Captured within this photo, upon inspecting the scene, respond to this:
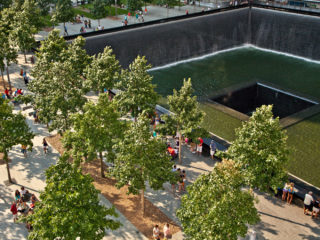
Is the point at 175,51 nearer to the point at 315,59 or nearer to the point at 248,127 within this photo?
the point at 315,59

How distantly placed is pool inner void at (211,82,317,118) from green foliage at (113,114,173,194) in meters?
21.2

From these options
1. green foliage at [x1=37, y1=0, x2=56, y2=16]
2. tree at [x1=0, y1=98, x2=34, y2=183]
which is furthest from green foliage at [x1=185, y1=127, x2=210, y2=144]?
green foliage at [x1=37, y1=0, x2=56, y2=16]

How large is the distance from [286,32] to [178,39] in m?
16.2

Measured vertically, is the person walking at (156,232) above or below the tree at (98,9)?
below

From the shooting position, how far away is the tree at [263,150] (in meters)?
22.4

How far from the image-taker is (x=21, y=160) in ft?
101

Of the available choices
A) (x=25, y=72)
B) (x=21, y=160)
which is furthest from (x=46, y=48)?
(x=21, y=160)

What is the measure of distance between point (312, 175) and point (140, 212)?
547 inches

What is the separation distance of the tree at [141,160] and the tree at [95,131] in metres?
2.00

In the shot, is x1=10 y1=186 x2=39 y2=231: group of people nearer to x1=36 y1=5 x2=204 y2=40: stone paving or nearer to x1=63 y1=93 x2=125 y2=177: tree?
x1=63 y1=93 x2=125 y2=177: tree

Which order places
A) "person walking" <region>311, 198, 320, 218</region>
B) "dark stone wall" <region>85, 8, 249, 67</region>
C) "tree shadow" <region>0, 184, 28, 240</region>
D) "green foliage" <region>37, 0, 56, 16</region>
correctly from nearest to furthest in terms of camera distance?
"tree shadow" <region>0, 184, 28, 240</region> → "person walking" <region>311, 198, 320, 218</region> → "dark stone wall" <region>85, 8, 249, 67</region> → "green foliage" <region>37, 0, 56, 16</region>

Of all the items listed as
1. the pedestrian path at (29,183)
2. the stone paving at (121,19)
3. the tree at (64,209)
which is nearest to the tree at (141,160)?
the pedestrian path at (29,183)

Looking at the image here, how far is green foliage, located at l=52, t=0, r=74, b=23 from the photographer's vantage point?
5675 centimetres

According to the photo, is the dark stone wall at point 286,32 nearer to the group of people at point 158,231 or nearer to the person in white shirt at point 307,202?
the person in white shirt at point 307,202
